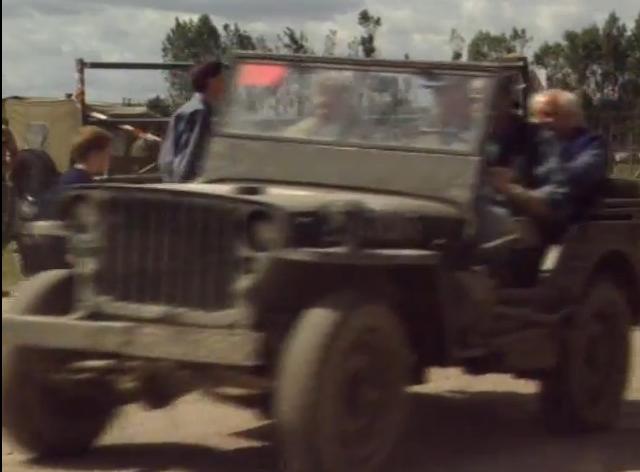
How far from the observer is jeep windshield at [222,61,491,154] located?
28.7ft

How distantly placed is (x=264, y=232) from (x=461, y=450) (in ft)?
6.39

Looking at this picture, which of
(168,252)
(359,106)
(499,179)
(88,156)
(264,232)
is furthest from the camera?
(88,156)

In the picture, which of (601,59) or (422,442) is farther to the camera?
(601,59)

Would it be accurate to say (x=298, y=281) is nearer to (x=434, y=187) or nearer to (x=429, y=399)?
(x=434, y=187)

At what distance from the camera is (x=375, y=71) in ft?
29.6

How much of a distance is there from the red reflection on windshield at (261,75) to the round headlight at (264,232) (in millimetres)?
1823

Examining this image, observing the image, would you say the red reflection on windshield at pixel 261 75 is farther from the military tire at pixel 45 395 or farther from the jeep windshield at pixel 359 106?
the military tire at pixel 45 395

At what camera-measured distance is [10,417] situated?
7902 millimetres

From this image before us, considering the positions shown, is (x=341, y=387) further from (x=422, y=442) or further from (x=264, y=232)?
(x=422, y=442)

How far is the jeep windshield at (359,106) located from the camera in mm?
8758

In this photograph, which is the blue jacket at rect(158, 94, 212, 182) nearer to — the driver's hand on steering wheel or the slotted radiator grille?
the driver's hand on steering wheel

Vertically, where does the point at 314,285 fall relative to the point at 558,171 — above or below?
below

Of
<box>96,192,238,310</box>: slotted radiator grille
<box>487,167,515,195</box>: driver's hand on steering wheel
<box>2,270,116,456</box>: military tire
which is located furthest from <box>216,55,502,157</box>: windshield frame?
<box>2,270,116,456</box>: military tire

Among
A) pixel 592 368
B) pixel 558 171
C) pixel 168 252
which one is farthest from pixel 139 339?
pixel 592 368
